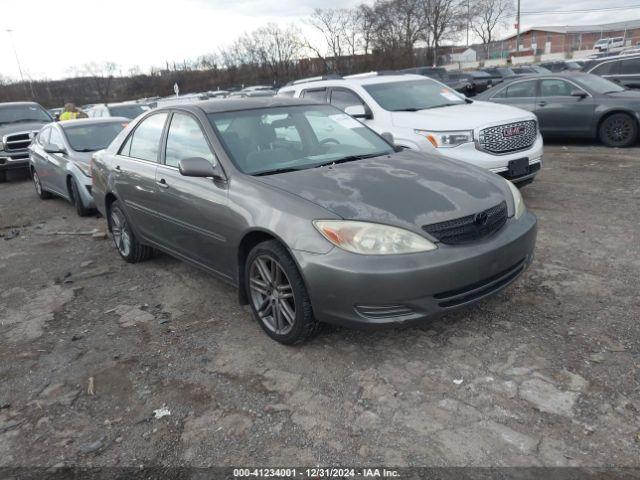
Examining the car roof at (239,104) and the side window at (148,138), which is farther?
the side window at (148,138)

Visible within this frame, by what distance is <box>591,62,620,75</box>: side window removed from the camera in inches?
499

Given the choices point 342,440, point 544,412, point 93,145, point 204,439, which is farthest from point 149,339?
point 93,145

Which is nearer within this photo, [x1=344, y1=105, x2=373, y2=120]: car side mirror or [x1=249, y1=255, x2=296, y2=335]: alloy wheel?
[x1=249, y1=255, x2=296, y2=335]: alloy wheel

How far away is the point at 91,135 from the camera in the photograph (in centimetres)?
859

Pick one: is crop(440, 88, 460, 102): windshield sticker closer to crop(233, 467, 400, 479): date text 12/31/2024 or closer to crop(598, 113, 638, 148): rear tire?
crop(598, 113, 638, 148): rear tire

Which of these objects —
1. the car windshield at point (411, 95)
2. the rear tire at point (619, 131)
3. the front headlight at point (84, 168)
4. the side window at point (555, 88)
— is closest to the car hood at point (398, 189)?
the car windshield at point (411, 95)

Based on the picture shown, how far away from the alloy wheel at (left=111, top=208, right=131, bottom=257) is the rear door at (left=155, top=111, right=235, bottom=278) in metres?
1.03

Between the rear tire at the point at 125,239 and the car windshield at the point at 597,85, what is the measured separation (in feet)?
30.2

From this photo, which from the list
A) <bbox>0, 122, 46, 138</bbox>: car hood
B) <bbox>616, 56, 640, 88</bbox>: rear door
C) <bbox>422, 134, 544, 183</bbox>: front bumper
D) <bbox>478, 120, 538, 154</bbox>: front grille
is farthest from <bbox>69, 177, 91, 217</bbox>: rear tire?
<bbox>616, 56, 640, 88</bbox>: rear door

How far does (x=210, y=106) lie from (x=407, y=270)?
93.9 inches

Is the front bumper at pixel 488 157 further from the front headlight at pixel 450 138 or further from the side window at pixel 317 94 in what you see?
the side window at pixel 317 94

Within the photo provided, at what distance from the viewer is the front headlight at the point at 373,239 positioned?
2.99 metres

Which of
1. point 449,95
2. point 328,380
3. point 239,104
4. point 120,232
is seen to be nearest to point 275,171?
point 239,104

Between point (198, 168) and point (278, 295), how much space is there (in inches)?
42.9
